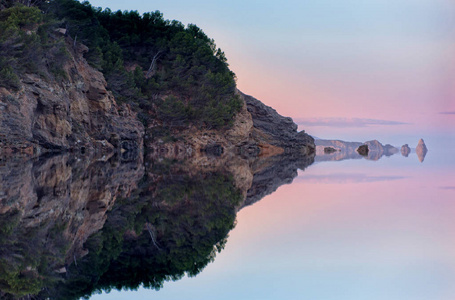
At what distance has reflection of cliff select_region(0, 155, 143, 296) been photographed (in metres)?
5.14

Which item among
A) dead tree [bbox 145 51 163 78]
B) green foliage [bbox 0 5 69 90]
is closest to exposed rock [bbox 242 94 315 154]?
dead tree [bbox 145 51 163 78]

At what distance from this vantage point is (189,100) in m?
55.3

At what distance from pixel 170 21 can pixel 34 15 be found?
30566 millimetres

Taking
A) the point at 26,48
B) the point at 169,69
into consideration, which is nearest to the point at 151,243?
the point at 26,48

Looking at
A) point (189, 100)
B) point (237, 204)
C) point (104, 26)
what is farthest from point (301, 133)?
point (237, 204)

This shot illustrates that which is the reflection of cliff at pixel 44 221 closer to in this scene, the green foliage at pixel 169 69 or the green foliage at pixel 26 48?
the green foliage at pixel 26 48

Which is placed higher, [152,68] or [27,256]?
[152,68]

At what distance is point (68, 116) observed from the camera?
32.2 metres

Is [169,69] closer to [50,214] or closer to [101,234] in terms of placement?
[50,214]

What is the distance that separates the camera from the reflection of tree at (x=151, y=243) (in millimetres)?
5305

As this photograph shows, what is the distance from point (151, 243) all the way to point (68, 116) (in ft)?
91.0

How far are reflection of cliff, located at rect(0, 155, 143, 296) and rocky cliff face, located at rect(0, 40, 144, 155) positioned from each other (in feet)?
43.8

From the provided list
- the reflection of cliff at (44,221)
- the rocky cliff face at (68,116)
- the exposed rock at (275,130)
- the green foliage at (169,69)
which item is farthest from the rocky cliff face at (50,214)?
the exposed rock at (275,130)

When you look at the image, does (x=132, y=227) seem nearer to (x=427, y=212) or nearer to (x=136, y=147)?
(x=427, y=212)
